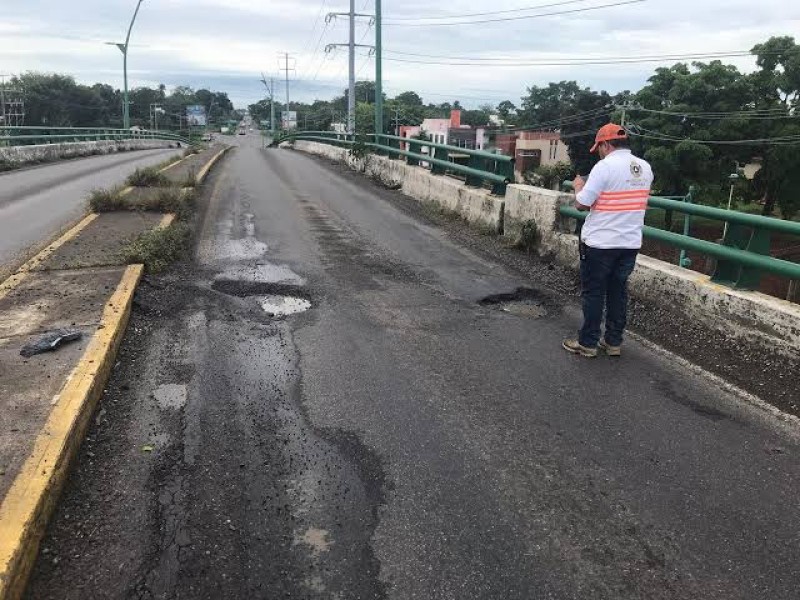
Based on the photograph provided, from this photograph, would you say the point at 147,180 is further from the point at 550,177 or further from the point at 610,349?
the point at 610,349

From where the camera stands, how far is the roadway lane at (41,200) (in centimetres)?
916

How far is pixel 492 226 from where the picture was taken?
967cm

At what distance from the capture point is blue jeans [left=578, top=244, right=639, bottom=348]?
5176 mm

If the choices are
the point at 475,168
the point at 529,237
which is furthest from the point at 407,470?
the point at 475,168

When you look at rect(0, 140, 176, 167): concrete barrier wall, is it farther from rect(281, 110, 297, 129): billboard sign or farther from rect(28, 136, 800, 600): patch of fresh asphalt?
rect(281, 110, 297, 129): billboard sign

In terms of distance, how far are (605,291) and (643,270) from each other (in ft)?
3.79

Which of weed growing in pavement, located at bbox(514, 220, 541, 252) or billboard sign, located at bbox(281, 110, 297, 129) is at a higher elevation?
billboard sign, located at bbox(281, 110, 297, 129)

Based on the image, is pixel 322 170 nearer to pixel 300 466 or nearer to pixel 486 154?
pixel 486 154

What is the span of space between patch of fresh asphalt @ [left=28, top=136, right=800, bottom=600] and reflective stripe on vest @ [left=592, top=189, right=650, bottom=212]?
1.13 meters

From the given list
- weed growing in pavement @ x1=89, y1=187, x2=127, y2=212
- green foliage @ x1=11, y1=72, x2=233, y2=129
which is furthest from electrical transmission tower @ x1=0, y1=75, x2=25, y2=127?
weed growing in pavement @ x1=89, y1=187, x2=127, y2=212

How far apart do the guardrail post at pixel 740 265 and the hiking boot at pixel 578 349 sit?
1319mm

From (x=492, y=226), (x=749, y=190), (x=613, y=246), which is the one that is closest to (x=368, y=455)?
(x=613, y=246)

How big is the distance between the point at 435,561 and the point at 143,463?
160cm

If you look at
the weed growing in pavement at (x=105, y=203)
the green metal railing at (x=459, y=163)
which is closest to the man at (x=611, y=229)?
the green metal railing at (x=459, y=163)
